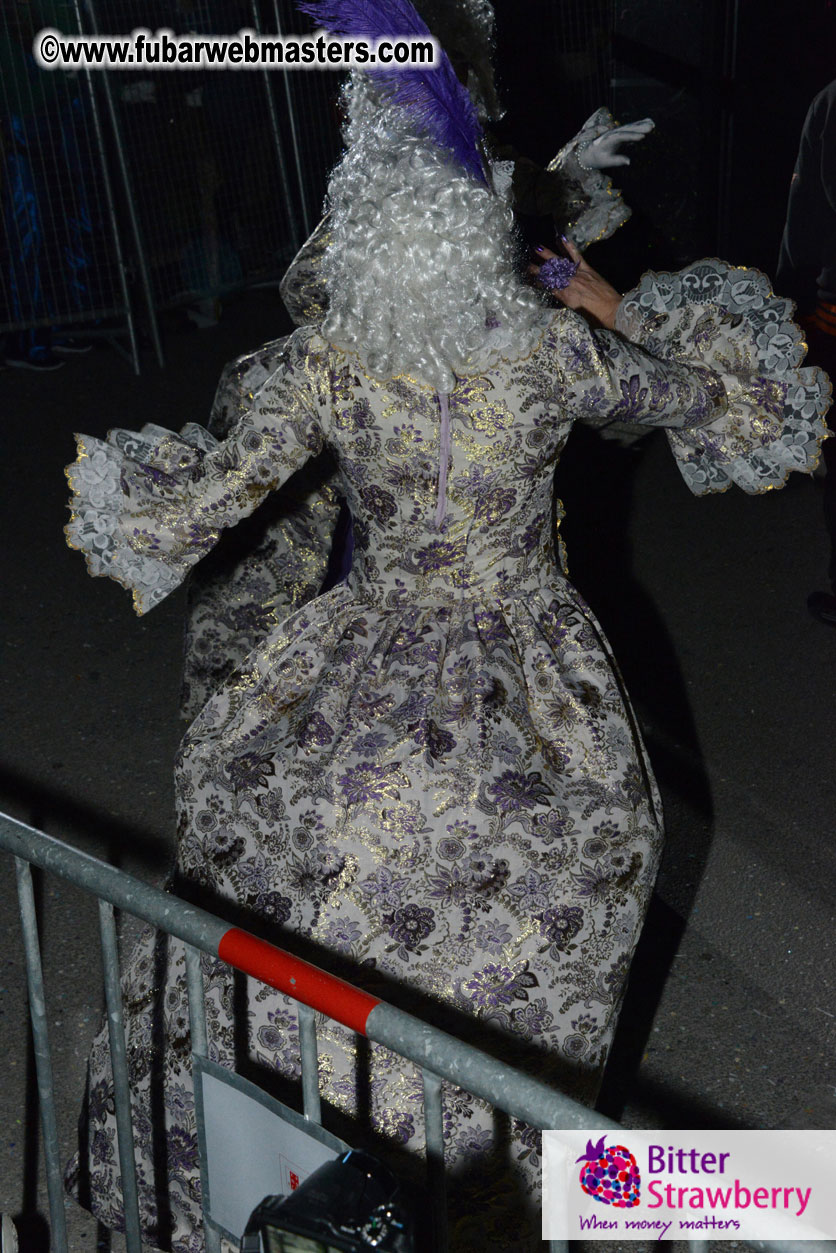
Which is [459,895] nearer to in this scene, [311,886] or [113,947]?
[311,886]

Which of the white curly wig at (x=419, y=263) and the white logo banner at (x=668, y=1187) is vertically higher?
the white curly wig at (x=419, y=263)

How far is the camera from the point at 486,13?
2.73 metres

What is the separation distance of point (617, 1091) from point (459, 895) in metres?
0.83

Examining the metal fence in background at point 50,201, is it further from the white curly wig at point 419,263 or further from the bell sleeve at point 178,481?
the white curly wig at point 419,263

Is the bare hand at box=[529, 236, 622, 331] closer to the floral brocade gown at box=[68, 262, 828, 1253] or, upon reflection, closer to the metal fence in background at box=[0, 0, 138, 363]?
the floral brocade gown at box=[68, 262, 828, 1253]

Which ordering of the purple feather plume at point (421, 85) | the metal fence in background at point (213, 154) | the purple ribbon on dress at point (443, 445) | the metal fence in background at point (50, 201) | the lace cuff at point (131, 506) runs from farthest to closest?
the metal fence in background at point (213, 154), the metal fence in background at point (50, 201), the lace cuff at point (131, 506), the purple ribbon on dress at point (443, 445), the purple feather plume at point (421, 85)

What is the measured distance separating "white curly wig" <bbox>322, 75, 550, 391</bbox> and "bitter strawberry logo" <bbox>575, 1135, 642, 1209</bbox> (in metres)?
1.37

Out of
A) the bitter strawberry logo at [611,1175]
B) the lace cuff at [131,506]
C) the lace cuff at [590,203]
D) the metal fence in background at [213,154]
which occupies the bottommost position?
the bitter strawberry logo at [611,1175]

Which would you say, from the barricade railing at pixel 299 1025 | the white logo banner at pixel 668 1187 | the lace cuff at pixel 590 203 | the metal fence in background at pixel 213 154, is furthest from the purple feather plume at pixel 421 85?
the metal fence in background at pixel 213 154

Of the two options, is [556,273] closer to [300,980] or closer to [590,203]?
[590,203]

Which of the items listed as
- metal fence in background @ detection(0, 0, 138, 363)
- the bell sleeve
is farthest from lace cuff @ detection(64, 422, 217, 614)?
metal fence in background @ detection(0, 0, 138, 363)

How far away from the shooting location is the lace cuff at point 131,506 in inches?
103

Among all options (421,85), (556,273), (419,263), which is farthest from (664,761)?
(421,85)

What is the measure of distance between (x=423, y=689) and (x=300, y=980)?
973 mm
